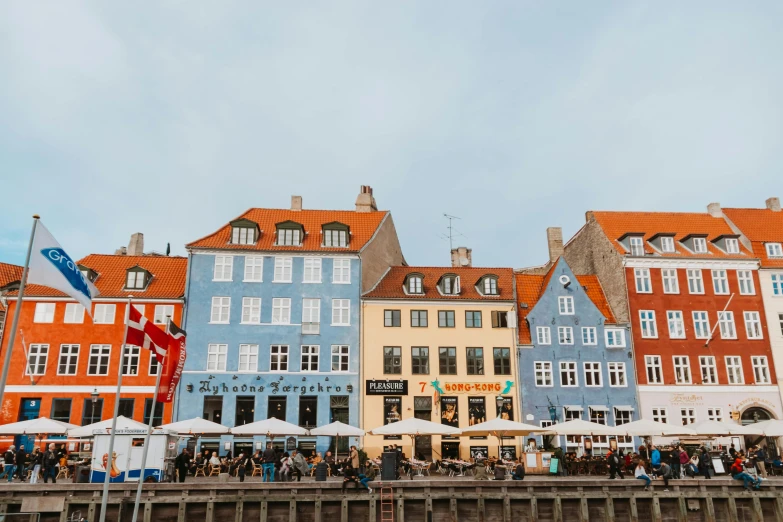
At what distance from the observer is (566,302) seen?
40.7 m

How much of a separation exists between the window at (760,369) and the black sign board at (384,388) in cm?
2188

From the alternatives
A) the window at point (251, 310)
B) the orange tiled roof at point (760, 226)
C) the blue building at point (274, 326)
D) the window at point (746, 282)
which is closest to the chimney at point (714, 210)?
the orange tiled roof at point (760, 226)

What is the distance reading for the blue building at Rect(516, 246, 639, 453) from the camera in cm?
3856

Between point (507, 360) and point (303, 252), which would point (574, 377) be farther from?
point (303, 252)

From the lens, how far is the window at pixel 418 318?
39938 millimetres

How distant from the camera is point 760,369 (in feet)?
132

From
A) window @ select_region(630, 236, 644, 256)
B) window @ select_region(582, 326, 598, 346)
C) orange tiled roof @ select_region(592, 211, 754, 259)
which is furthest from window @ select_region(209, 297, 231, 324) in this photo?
window @ select_region(630, 236, 644, 256)

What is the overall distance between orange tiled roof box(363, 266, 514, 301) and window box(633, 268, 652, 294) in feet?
25.9

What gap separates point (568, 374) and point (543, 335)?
2.77 m

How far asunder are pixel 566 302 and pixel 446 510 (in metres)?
20.5

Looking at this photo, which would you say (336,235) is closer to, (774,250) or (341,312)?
(341,312)

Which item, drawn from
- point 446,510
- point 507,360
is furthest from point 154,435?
point 507,360

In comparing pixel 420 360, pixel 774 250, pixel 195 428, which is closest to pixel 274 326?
pixel 420 360

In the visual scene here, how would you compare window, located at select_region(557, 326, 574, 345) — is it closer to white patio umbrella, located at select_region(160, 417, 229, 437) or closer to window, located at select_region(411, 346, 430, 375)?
window, located at select_region(411, 346, 430, 375)
